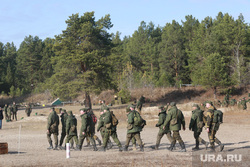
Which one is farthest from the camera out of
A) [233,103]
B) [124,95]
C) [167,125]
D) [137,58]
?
[137,58]

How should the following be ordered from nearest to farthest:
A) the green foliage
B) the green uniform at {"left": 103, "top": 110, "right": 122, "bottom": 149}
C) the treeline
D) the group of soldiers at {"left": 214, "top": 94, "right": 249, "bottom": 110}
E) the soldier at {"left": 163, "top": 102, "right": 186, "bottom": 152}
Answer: the soldier at {"left": 163, "top": 102, "right": 186, "bottom": 152} < the green uniform at {"left": 103, "top": 110, "right": 122, "bottom": 149} < the group of soldiers at {"left": 214, "top": 94, "right": 249, "bottom": 110} < the treeline < the green foliage

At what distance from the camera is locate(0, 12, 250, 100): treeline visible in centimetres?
4988

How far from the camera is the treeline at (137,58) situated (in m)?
49.9

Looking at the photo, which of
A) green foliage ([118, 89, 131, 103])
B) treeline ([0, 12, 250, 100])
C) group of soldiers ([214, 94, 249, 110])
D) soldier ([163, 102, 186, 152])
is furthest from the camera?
green foliage ([118, 89, 131, 103])

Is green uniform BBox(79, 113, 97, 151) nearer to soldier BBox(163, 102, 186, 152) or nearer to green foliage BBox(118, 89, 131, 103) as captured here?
soldier BBox(163, 102, 186, 152)

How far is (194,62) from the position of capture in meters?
72.0

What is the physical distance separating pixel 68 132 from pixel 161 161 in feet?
17.8

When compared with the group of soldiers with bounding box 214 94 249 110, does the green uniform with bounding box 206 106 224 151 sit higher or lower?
lower

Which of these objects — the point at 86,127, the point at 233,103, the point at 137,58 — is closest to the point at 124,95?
the point at 233,103

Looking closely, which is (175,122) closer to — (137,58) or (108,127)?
(108,127)

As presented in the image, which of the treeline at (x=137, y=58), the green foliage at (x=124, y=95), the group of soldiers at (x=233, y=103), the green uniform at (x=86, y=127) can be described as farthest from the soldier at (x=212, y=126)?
the green foliage at (x=124, y=95)

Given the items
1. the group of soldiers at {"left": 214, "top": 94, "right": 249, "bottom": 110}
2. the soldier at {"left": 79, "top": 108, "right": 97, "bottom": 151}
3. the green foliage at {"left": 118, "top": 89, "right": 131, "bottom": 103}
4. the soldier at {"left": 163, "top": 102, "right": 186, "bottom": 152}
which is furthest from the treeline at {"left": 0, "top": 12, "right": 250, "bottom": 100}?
the soldier at {"left": 163, "top": 102, "right": 186, "bottom": 152}

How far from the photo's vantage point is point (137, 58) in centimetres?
9025

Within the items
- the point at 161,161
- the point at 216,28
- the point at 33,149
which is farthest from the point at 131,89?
the point at 161,161
